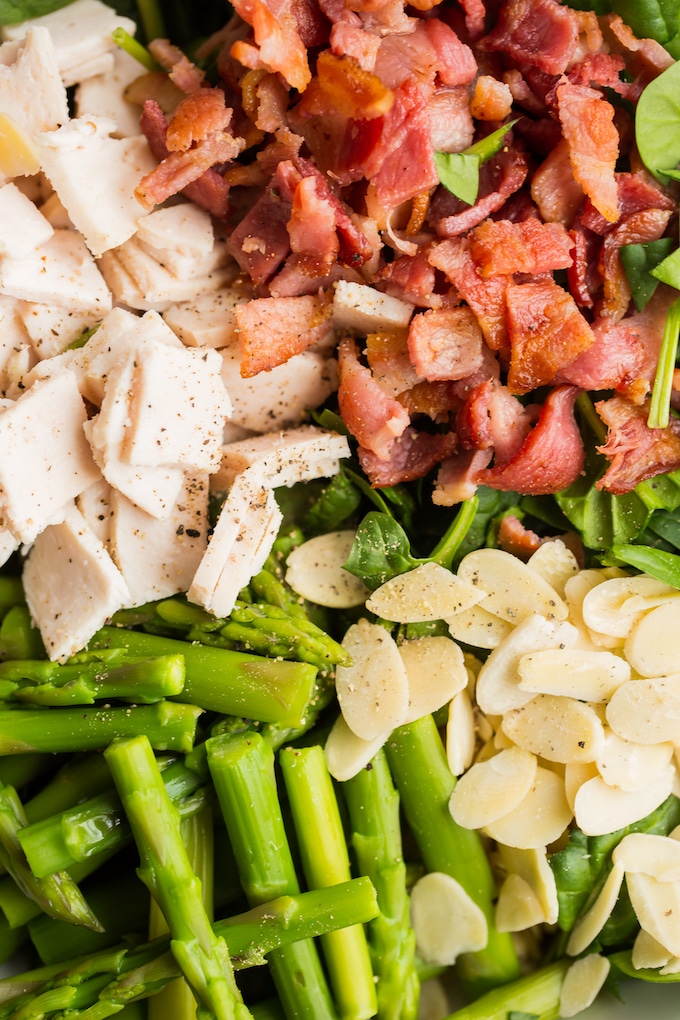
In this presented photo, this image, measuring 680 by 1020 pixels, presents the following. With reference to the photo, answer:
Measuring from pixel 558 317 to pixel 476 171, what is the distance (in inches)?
16.2

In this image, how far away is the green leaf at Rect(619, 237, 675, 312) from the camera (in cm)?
217

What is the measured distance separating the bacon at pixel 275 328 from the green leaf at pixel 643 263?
2.50 ft

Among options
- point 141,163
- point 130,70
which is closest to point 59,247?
point 141,163

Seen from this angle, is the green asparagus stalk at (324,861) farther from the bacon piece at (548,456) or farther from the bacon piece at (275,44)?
the bacon piece at (275,44)

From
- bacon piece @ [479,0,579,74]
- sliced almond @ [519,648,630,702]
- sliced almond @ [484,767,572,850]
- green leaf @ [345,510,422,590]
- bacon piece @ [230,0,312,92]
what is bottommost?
sliced almond @ [484,767,572,850]

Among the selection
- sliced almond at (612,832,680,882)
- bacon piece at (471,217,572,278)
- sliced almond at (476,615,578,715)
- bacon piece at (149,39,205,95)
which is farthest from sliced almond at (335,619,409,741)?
bacon piece at (149,39,205,95)

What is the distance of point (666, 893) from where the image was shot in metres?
2.29

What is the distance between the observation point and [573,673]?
225 cm

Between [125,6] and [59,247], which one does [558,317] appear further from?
[125,6]

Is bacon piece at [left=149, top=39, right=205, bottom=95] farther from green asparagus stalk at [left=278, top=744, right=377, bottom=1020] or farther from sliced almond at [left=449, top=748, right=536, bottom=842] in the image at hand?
sliced almond at [left=449, top=748, right=536, bottom=842]

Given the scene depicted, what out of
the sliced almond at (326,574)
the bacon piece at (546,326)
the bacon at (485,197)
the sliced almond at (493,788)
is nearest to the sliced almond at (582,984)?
the sliced almond at (493,788)

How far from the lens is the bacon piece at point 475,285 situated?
2.15 metres

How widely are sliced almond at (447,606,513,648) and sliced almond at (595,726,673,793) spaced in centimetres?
37

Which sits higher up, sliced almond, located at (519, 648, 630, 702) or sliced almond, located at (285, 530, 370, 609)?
sliced almond, located at (285, 530, 370, 609)
